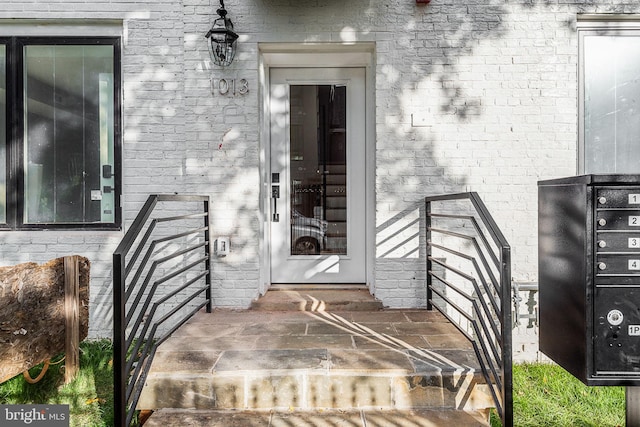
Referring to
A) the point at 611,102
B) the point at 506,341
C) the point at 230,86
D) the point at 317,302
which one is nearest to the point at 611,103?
the point at 611,102

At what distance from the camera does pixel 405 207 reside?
3441 millimetres

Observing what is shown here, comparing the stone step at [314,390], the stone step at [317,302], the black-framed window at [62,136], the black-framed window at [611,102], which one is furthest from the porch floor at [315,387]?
the black-framed window at [611,102]


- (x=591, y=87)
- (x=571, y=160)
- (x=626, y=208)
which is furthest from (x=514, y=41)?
(x=626, y=208)

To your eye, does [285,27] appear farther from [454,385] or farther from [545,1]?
[454,385]

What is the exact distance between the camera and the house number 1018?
3.43 metres

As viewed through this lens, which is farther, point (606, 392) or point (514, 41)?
point (514, 41)

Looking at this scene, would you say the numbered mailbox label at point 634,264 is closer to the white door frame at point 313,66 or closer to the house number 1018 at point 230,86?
the white door frame at point 313,66

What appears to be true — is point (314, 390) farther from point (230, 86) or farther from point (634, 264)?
point (230, 86)

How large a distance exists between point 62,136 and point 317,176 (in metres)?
2.27

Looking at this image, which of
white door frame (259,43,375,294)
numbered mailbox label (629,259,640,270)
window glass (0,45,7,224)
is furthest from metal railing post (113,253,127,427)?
window glass (0,45,7,224)

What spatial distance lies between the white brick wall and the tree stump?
1111 mm

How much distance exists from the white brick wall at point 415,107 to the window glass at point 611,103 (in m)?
0.20

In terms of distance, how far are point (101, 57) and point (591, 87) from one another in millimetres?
4222

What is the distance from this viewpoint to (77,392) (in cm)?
274
